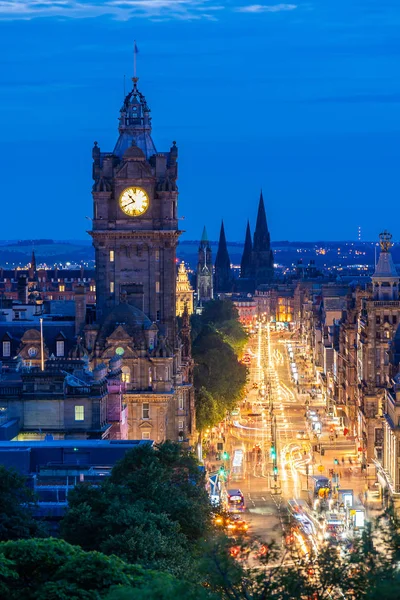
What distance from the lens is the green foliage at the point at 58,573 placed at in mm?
47625

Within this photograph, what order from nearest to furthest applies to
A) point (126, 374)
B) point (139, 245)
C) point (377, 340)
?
point (126, 374)
point (139, 245)
point (377, 340)

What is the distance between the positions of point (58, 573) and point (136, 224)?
2797 inches

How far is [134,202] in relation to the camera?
118188mm

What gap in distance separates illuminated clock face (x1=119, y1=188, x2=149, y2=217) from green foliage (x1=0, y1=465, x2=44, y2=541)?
5346 cm

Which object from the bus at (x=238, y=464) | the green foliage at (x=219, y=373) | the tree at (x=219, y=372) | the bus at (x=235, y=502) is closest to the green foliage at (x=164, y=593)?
→ the bus at (x=235, y=502)

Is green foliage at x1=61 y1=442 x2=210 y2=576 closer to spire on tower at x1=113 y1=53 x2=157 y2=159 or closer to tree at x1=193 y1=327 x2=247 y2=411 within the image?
spire on tower at x1=113 y1=53 x2=157 y2=159

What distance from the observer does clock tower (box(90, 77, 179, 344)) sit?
11781 cm

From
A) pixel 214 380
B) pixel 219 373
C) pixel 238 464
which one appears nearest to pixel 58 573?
pixel 238 464

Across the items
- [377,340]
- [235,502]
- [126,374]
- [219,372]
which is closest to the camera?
[235,502]

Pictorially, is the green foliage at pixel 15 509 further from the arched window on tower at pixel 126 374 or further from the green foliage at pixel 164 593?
the arched window on tower at pixel 126 374

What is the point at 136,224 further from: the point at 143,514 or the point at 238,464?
the point at 143,514

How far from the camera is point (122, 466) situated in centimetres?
7331

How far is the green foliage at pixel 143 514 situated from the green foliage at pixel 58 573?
24.0 ft

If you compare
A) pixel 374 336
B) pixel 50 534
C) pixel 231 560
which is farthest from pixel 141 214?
pixel 231 560
